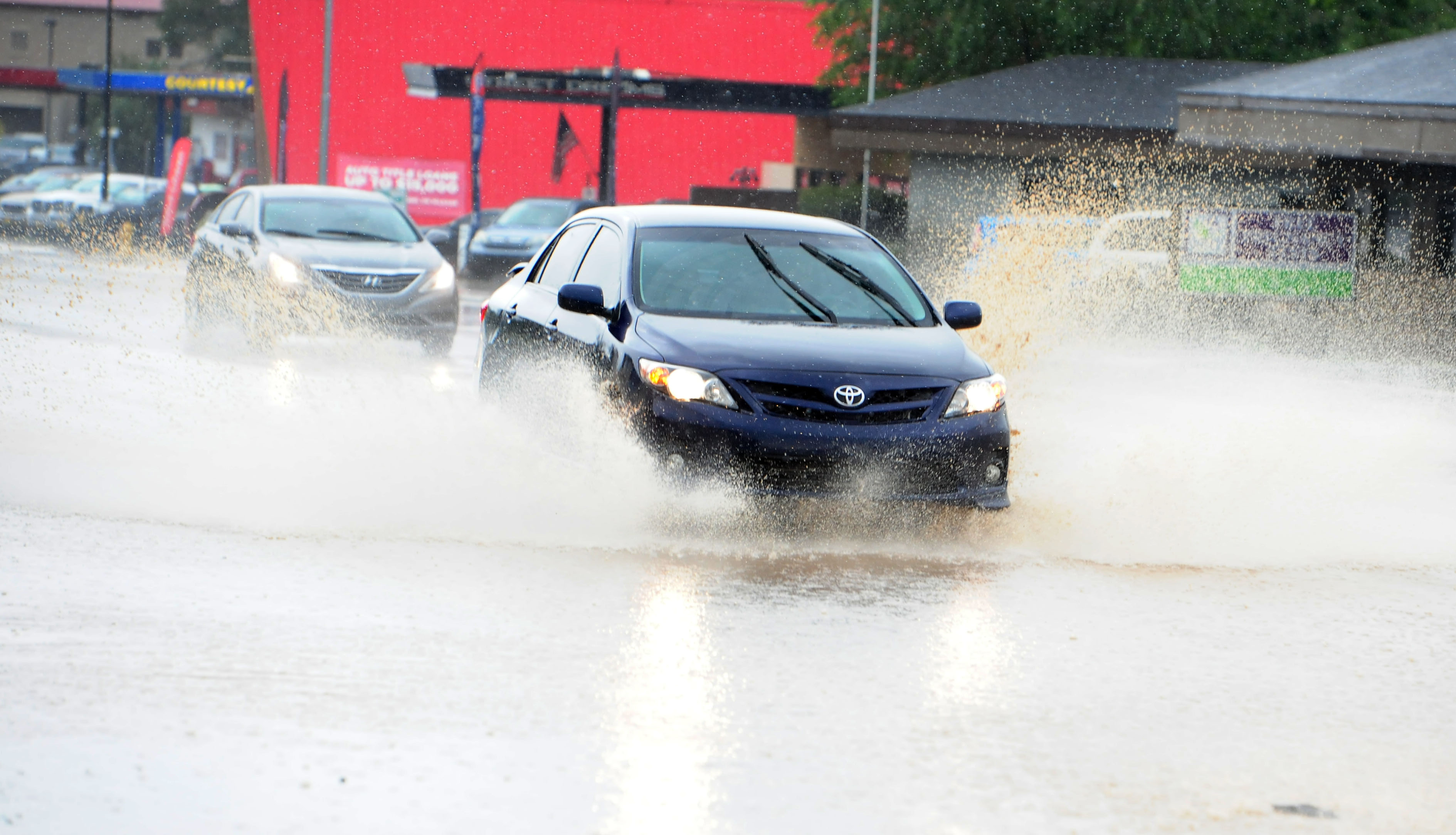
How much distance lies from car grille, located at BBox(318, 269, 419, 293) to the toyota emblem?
8700 mm

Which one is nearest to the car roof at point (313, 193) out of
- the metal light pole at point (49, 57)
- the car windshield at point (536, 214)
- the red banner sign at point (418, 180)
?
the car windshield at point (536, 214)

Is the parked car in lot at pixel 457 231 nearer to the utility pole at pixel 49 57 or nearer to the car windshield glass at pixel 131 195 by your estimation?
the car windshield glass at pixel 131 195

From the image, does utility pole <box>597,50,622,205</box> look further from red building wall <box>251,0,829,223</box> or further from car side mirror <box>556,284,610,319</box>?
car side mirror <box>556,284,610,319</box>

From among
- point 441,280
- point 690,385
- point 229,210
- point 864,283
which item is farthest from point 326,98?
point 690,385

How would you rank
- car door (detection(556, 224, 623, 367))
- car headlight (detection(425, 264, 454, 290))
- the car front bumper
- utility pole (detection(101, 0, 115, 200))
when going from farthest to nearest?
utility pole (detection(101, 0, 115, 200)) < car headlight (detection(425, 264, 454, 290)) < car door (detection(556, 224, 623, 367)) < the car front bumper

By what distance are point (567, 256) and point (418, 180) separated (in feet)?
137

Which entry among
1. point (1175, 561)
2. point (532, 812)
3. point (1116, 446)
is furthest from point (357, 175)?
point (532, 812)

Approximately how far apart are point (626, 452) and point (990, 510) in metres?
1.78

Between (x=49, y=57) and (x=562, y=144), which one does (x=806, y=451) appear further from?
(x=49, y=57)

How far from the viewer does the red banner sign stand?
49969 millimetres

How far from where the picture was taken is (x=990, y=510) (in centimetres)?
856

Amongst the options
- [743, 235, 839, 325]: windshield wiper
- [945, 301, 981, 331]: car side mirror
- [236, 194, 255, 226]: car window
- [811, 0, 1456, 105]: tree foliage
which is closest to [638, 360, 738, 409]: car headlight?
[743, 235, 839, 325]: windshield wiper

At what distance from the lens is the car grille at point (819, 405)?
25.4 ft

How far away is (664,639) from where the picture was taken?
604cm
